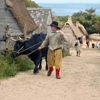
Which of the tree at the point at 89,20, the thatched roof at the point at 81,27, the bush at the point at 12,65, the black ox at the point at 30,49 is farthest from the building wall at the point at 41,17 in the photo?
the tree at the point at 89,20

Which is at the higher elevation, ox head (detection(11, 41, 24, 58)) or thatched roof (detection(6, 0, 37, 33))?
thatched roof (detection(6, 0, 37, 33))

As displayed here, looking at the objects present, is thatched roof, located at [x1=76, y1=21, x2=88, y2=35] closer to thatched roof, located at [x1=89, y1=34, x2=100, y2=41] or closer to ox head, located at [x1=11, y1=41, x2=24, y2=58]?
thatched roof, located at [x1=89, y1=34, x2=100, y2=41]

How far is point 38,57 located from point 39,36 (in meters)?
0.77

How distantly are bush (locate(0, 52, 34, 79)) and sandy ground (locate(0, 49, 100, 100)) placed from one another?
0.24 metres

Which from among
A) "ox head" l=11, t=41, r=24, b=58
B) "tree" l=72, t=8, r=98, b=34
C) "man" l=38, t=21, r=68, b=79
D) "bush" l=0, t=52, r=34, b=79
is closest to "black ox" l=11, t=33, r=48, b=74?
"ox head" l=11, t=41, r=24, b=58

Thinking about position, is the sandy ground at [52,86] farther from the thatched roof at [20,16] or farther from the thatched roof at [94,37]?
the thatched roof at [94,37]

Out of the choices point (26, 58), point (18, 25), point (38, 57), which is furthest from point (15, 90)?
point (18, 25)

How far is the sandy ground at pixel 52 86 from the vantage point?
848cm

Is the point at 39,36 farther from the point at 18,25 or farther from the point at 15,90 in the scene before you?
the point at 18,25

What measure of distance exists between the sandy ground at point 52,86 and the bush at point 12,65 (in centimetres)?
24

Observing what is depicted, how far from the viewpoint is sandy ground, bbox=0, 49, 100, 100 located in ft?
27.8

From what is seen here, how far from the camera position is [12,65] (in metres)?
11.0

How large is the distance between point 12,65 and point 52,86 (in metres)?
2.07

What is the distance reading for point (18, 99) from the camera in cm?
813
